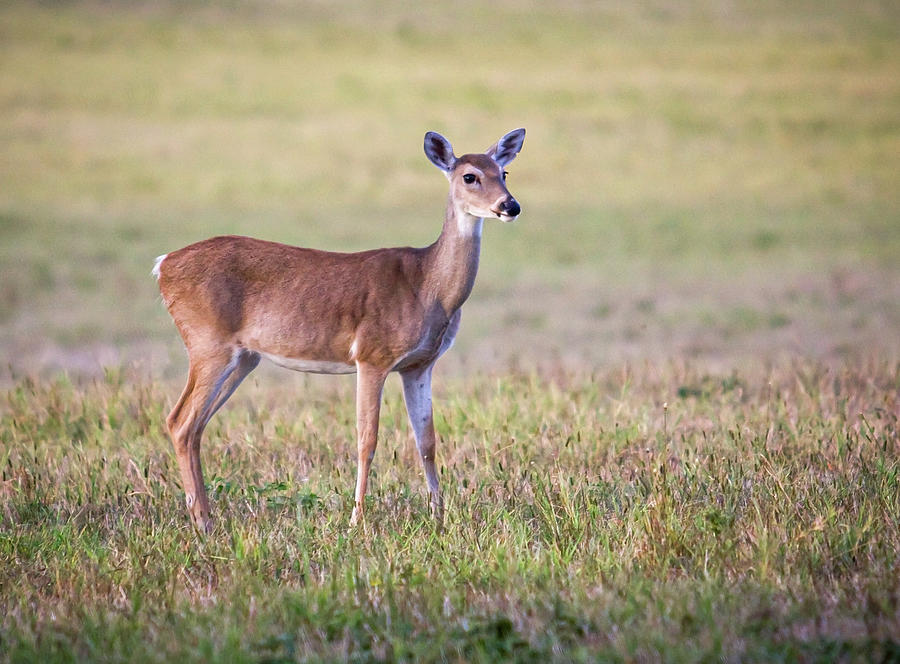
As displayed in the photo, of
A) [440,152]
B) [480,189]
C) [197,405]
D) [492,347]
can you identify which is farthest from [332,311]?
[492,347]

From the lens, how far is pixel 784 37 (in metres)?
47.2

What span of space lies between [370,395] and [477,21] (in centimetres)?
4373

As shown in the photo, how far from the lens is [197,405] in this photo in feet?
27.3

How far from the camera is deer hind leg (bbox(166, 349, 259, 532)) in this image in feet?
26.9

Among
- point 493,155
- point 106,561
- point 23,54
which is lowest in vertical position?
point 106,561

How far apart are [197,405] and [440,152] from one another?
2.23 meters

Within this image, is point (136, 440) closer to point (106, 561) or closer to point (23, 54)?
point (106, 561)

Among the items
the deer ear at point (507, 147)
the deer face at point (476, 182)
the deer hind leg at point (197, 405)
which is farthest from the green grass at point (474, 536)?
the deer ear at point (507, 147)

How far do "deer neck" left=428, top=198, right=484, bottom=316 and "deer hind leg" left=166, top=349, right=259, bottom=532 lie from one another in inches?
49.7

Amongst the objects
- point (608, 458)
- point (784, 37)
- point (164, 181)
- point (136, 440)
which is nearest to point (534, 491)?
point (608, 458)

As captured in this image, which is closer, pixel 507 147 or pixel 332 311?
pixel 332 311

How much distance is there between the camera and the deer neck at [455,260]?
838 centimetres

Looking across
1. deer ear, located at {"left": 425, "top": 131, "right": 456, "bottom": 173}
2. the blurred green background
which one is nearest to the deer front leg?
deer ear, located at {"left": 425, "top": 131, "right": 456, "bottom": 173}

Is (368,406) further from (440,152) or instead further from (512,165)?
(512,165)
